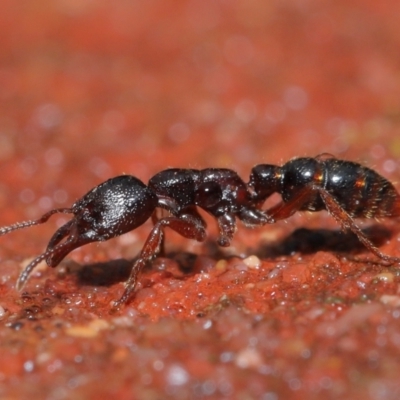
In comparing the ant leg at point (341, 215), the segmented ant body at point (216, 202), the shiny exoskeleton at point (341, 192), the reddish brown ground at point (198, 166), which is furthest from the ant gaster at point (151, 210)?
the ant leg at point (341, 215)

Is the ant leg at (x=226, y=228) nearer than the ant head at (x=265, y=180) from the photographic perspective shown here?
Yes

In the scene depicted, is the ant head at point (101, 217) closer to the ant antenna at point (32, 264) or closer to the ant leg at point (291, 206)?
the ant antenna at point (32, 264)

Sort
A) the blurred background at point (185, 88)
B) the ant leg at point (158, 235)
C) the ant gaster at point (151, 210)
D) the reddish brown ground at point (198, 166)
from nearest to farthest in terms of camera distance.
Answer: the reddish brown ground at point (198, 166) < the ant leg at point (158, 235) < the ant gaster at point (151, 210) < the blurred background at point (185, 88)

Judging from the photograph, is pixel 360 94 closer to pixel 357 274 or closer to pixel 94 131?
pixel 94 131

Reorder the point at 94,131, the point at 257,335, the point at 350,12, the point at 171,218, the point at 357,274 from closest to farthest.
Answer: the point at 257,335, the point at 357,274, the point at 171,218, the point at 94,131, the point at 350,12

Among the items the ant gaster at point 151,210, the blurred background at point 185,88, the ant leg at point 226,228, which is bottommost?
the ant leg at point 226,228

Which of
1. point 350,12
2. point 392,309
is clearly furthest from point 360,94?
point 392,309

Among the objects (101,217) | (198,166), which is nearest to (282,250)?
(198,166)
